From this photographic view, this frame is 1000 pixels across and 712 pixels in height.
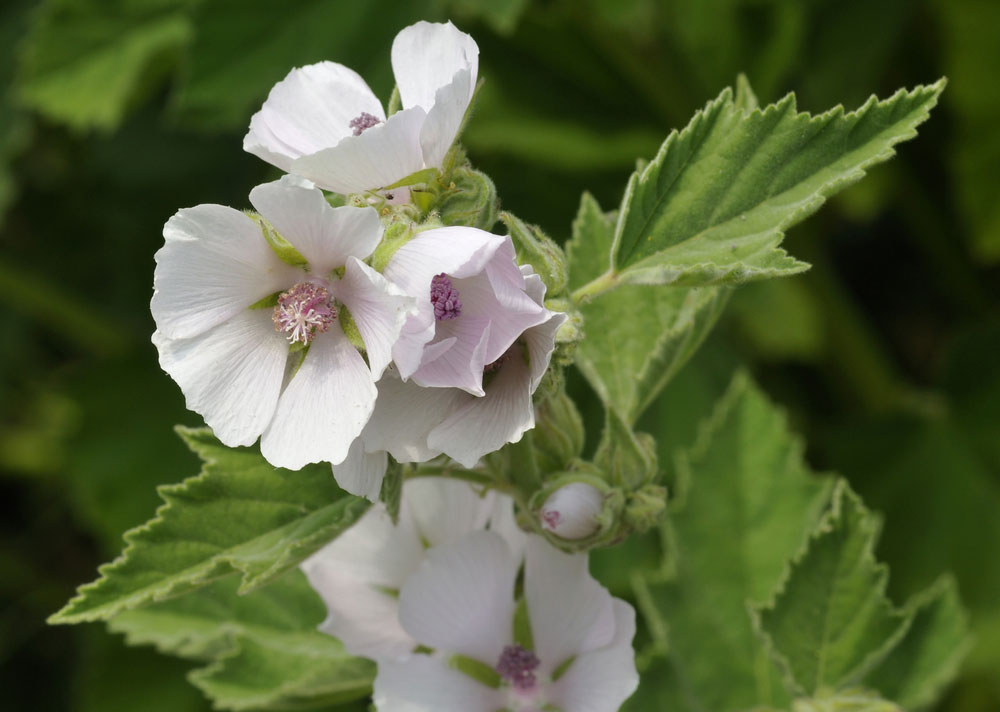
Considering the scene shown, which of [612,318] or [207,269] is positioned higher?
[612,318]

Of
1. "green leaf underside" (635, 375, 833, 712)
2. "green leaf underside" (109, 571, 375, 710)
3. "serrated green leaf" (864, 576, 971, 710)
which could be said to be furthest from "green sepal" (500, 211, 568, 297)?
"serrated green leaf" (864, 576, 971, 710)

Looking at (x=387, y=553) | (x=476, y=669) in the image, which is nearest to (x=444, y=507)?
(x=387, y=553)

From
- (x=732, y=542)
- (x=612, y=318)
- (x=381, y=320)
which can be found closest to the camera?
(x=381, y=320)

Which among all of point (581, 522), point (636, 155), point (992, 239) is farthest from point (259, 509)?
point (992, 239)

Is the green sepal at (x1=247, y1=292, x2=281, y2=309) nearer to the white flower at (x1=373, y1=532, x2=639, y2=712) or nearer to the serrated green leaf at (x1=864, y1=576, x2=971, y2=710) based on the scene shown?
the white flower at (x1=373, y1=532, x2=639, y2=712)

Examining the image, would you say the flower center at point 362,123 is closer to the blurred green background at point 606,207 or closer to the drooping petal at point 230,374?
the drooping petal at point 230,374

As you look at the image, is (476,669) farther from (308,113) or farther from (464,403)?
(308,113)
